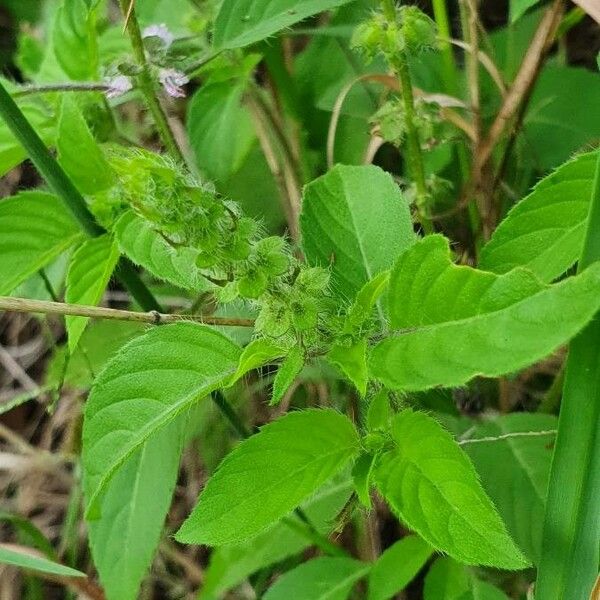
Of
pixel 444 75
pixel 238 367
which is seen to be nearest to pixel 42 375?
pixel 444 75

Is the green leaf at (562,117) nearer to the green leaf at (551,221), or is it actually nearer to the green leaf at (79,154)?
the green leaf at (551,221)

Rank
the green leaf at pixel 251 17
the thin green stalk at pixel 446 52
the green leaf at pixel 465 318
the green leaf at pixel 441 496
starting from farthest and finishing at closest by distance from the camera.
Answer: the thin green stalk at pixel 446 52 < the green leaf at pixel 251 17 < the green leaf at pixel 441 496 < the green leaf at pixel 465 318

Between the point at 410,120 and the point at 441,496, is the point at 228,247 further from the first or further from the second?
the point at 410,120

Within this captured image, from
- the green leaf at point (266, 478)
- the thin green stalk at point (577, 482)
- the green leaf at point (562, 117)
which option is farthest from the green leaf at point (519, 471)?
the green leaf at point (562, 117)

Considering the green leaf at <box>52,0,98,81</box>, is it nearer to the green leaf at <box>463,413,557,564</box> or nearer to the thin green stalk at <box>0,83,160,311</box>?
the thin green stalk at <box>0,83,160,311</box>

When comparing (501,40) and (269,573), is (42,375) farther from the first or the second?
(501,40)

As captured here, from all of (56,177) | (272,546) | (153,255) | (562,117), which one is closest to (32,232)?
(56,177)
